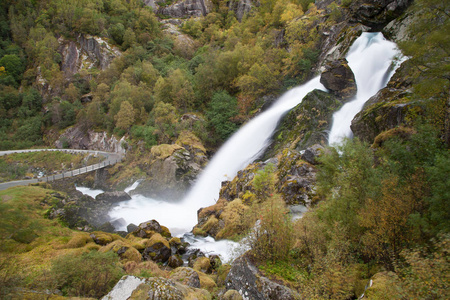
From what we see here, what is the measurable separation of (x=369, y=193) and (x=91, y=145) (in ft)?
158

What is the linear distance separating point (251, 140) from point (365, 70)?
12.2 metres

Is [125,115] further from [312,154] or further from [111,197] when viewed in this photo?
[312,154]

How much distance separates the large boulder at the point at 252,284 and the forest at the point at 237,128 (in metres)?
0.25

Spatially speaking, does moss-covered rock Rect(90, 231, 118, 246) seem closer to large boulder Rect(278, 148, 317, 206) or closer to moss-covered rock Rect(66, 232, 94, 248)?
moss-covered rock Rect(66, 232, 94, 248)

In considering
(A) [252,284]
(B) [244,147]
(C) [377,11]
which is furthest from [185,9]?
(A) [252,284]

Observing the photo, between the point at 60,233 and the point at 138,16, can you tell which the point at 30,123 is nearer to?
the point at 138,16

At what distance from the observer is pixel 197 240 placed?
14.9m

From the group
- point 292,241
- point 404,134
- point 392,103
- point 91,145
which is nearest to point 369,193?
point 292,241

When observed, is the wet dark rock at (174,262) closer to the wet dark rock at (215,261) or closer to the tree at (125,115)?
the wet dark rock at (215,261)

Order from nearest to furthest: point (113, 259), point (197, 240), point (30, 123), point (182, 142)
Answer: point (113, 259) → point (197, 240) → point (182, 142) → point (30, 123)

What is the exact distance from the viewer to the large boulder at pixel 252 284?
590cm

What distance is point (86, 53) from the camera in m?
59.2

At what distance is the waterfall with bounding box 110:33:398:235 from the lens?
A: 1931 cm

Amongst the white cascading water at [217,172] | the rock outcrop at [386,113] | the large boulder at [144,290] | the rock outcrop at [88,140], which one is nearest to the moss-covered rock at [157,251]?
the white cascading water at [217,172]
